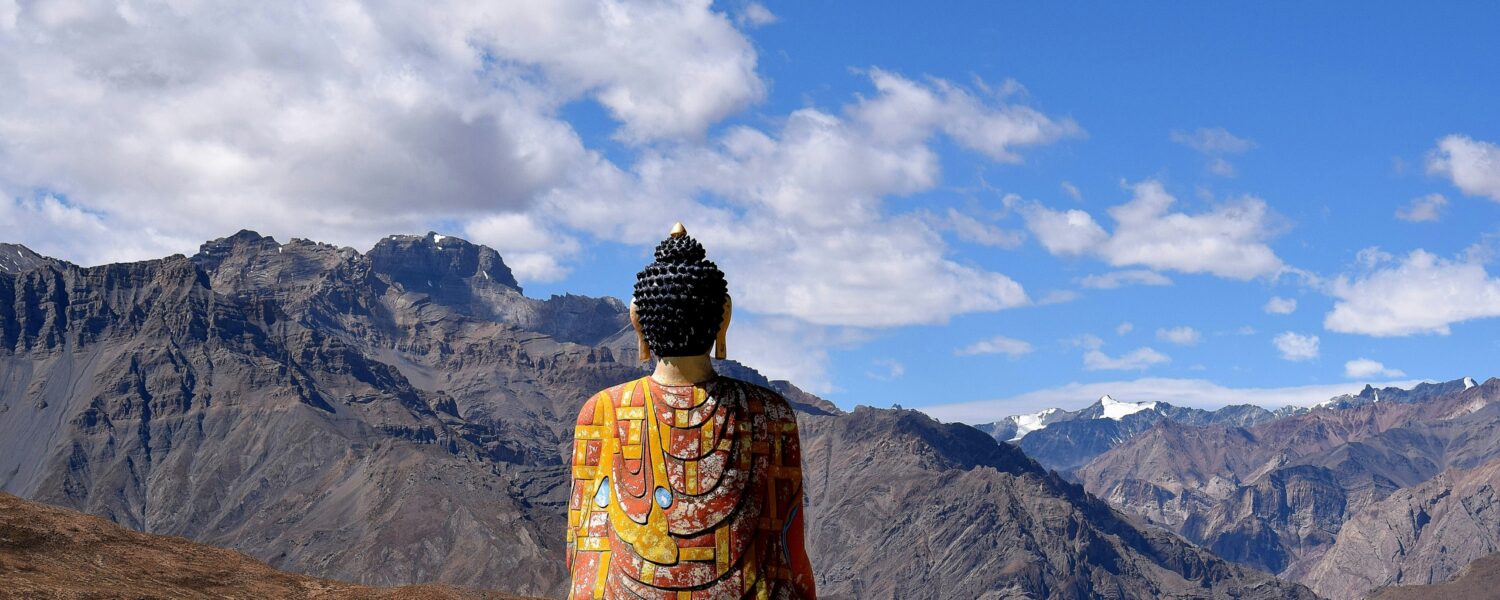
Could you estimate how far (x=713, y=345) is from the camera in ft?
48.0

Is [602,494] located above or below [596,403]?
below

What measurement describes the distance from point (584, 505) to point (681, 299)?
193cm

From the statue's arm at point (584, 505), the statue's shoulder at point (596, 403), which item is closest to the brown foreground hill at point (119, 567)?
the statue's arm at point (584, 505)

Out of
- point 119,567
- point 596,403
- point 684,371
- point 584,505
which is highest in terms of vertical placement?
point 684,371

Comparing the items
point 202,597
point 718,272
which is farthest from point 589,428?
point 202,597

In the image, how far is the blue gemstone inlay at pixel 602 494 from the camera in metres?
14.4

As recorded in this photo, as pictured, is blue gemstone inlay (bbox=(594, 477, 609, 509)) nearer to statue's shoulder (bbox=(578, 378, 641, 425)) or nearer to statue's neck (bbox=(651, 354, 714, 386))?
statue's shoulder (bbox=(578, 378, 641, 425))

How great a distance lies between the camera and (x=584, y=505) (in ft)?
47.6

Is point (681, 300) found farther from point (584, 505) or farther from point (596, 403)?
point (584, 505)

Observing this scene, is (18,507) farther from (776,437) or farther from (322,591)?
(776,437)

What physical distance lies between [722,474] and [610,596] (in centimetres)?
138

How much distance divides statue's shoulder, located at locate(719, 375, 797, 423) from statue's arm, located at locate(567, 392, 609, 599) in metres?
1.16

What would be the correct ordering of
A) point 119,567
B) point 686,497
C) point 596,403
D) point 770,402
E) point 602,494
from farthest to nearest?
point 119,567 < point 596,403 < point 770,402 < point 602,494 < point 686,497

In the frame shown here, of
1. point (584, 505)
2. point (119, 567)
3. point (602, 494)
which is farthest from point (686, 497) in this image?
point (119, 567)
